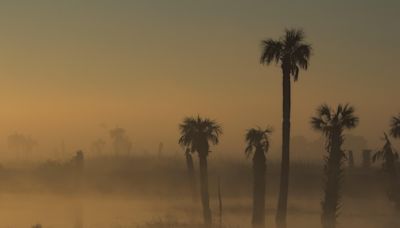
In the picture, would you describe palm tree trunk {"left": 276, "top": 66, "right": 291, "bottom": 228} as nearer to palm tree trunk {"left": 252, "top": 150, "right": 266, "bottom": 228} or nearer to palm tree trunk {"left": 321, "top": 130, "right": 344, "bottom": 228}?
palm tree trunk {"left": 321, "top": 130, "right": 344, "bottom": 228}

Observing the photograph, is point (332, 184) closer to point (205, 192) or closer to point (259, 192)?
point (259, 192)

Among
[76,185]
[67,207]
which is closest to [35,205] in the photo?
[67,207]

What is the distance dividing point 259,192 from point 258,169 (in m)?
2.15

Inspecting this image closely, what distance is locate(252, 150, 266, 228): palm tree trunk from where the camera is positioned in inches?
2414

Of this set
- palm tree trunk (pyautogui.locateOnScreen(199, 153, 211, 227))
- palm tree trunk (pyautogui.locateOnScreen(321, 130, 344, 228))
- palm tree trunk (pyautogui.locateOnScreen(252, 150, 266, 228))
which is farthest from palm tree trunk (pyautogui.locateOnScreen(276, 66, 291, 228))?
palm tree trunk (pyautogui.locateOnScreen(199, 153, 211, 227))

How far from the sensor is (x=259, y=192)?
61906 mm

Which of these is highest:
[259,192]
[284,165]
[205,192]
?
[284,165]

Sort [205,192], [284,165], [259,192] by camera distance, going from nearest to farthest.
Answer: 1. [284,165]
2. [259,192]
3. [205,192]

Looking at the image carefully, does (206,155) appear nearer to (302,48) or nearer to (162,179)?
(302,48)

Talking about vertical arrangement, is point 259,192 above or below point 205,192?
above

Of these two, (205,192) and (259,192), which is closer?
(259,192)

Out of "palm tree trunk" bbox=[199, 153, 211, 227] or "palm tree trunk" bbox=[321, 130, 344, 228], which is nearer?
"palm tree trunk" bbox=[321, 130, 344, 228]

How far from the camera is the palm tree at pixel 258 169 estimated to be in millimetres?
61562

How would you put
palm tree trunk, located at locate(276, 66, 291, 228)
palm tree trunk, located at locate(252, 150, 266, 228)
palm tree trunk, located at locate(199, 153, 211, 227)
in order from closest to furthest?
palm tree trunk, located at locate(276, 66, 291, 228)
palm tree trunk, located at locate(252, 150, 266, 228)
palm tree trunk, located at locate(199, 153, 211, 227)
